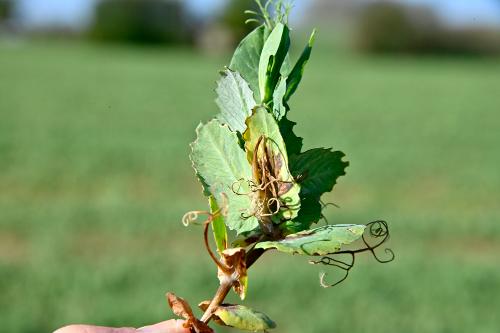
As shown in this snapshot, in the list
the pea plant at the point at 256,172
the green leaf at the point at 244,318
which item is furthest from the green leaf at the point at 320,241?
the green leaf at the point at 244,318

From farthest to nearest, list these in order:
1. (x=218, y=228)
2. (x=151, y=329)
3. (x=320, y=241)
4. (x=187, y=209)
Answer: (x=187, y=209), (x=151, y=329), (x=218, y=228), (x=320, y=241)

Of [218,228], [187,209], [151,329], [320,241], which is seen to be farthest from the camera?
[187,209]

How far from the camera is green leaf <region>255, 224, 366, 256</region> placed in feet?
4.10

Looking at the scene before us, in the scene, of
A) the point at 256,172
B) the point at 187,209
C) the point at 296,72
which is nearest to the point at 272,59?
the point at 296,72

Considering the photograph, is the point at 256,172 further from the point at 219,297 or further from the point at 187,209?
the point at 187,209

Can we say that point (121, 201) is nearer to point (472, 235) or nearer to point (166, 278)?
point (166, 278)

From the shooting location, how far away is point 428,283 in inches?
284

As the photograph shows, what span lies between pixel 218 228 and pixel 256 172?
5.0 inches

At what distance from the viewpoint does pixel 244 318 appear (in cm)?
130

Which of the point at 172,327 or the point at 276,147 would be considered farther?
the point at 172,327

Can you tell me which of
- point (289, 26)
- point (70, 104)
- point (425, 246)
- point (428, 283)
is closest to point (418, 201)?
point (425, 246)

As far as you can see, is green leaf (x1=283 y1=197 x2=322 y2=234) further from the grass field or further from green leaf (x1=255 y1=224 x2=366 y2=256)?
the grass field

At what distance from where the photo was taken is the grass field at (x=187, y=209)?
6477 millimetres

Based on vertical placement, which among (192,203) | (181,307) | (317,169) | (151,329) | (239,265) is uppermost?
(317,169)
